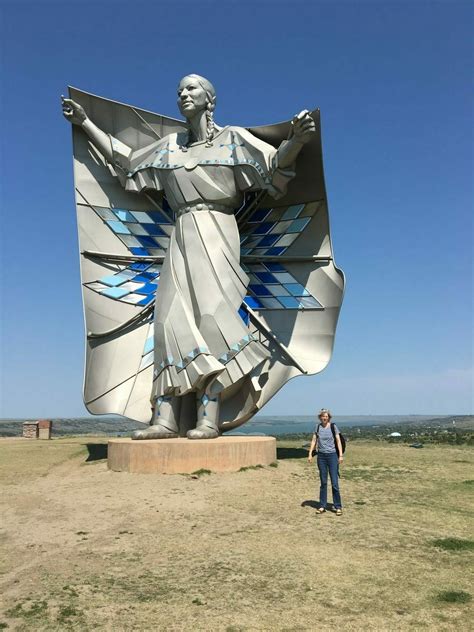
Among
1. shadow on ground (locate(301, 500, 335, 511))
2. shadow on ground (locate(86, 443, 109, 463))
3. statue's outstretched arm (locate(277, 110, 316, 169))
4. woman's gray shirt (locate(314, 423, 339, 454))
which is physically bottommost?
shadow on ground (locate(301, 500, 335, 511))

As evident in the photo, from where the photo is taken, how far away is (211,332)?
41.4 ft

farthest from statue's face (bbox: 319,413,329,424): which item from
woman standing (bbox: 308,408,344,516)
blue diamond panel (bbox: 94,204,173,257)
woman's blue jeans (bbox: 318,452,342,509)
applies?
blue diamond panel (bbox: 94,204,173,257)

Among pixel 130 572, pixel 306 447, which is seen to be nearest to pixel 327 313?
pixel 306 447

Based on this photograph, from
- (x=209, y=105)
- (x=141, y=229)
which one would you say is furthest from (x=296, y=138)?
(x=141, y=229)

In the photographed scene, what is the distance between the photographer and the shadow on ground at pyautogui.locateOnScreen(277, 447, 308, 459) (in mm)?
14297

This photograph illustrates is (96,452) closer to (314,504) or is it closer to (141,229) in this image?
(141,229)

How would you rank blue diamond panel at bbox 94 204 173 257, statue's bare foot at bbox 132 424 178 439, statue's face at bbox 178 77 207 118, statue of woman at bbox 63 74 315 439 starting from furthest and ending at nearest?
blue diamond panel at bbox 94 204 173 257 < statue's face at bbox 178 77 207 118 < statue of woman at bbox 63 74 315 439 < statue's bare foot at bbox 132 424 178 439

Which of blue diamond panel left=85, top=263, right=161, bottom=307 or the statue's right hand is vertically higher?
the statue's right hand

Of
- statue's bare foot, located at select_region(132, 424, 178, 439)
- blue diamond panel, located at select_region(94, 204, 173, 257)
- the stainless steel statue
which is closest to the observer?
statue's bare foot, located at select_region(132, 424, 178, 439)

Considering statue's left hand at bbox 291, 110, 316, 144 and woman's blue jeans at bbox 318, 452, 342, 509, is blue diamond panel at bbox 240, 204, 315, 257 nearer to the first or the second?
statue's left hand at bbox 291, 110, 316, 144

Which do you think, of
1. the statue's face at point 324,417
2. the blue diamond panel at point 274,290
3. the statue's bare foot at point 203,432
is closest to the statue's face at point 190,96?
the blue diamond panel at point 274,290

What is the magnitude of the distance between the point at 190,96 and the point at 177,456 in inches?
330

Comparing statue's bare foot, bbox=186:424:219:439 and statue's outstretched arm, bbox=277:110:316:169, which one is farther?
statue's bare foot, bbox=186:424:219:439

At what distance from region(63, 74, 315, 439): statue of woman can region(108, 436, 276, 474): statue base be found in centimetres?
86
